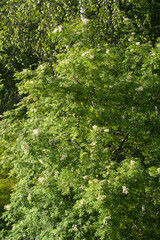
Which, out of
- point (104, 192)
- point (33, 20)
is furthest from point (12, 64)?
point (104, 192)

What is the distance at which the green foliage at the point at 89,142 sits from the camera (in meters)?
3.71

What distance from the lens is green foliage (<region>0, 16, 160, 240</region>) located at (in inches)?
146

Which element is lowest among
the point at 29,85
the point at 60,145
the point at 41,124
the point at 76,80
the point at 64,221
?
the point at 64,221

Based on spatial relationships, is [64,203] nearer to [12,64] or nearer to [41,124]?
[41,124]

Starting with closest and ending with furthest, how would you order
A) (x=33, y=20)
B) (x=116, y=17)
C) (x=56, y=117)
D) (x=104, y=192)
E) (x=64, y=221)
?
(x=104, y=192)
(x=64, y=221)
(x=56, y=117)
(x=116, y=17)
(x=33, y=20)

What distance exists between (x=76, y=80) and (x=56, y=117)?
2.28 ft

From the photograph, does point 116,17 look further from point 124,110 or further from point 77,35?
point 124,110

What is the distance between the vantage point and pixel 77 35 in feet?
15.3

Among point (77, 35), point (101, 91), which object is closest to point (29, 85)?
point (101, 91)

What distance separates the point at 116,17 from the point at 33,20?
129 inches

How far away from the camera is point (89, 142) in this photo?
4340 millimetres

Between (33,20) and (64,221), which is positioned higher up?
(33,20)

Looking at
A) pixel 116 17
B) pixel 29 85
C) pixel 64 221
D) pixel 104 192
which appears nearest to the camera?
pixel 104 192

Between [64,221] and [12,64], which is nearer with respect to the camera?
[64,221]
